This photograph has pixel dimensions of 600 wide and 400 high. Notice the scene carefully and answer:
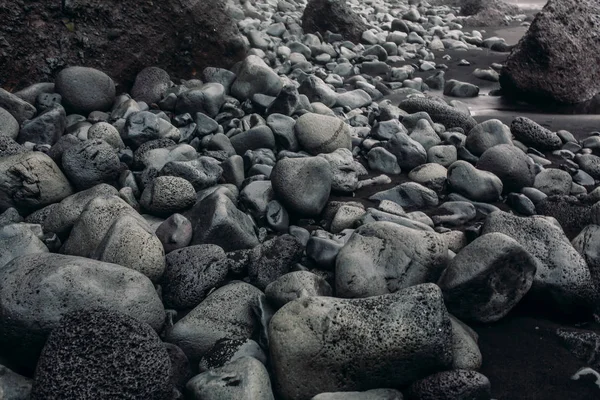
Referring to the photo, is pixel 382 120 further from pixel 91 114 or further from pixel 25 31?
pixel 25 31

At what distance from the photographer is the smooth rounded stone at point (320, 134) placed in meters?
4.87

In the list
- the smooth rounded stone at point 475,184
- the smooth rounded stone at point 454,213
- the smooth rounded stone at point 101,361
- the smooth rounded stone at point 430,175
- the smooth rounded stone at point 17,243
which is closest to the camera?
the smooth rounded stone at point 101,361

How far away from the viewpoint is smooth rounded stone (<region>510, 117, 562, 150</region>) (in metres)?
5.31

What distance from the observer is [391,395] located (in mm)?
2590

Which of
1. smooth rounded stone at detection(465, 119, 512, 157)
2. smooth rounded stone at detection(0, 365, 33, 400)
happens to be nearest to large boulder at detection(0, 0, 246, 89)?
smooth rounded stone at detection(465, 119, 512, 157)

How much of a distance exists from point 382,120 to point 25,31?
130 inches

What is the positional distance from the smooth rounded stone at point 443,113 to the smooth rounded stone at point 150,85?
7.89 ft

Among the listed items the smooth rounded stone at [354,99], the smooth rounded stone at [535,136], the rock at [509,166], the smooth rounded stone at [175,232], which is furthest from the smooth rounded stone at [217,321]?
the smooth rounded stone at [354,99]

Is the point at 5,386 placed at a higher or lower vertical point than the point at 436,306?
lower

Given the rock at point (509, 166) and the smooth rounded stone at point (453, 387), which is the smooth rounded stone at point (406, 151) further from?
the smooth rounded stone at point (453, 387)

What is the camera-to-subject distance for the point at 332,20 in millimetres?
9164

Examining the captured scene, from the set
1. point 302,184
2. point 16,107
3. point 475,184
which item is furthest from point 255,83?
point 475,184

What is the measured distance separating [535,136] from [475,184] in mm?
1342

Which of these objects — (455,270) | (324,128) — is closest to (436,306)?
(455,270)
